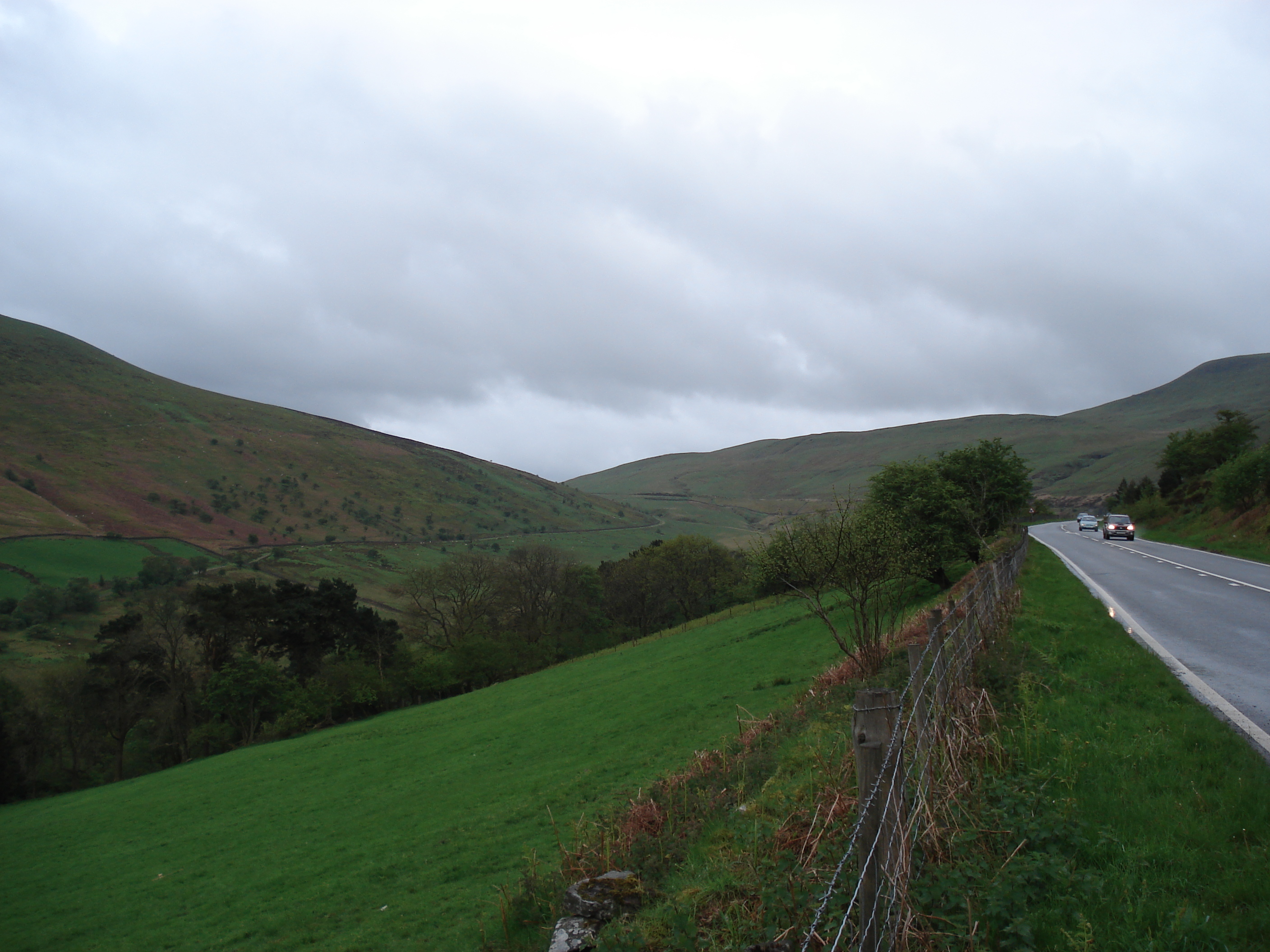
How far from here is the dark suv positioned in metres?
51.5

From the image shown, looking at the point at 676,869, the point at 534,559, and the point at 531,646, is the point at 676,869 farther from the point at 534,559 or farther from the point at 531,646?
the point at 534,559

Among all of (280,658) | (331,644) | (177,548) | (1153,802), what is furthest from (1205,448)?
(177,548)

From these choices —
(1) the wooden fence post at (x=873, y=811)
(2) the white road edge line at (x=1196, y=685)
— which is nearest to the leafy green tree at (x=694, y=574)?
(2) the white road edge line at (x=1196, y=685)

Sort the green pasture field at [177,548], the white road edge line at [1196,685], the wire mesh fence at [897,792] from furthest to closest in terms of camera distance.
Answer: the green pasture field at [177,548] → the white road edge line at [1196,685] → the wire mesh fence at [897,792]

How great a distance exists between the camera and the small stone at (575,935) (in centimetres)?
774

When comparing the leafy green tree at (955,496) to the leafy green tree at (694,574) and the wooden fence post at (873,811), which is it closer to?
the wooden fence post at (873,811)

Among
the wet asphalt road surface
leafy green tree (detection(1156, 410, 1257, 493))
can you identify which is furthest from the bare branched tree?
leafy green tree (detection(1156, 410, 1257, 493))

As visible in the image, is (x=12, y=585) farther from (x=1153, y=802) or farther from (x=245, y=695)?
(x=1153, y=802)

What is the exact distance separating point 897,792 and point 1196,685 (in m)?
8.01

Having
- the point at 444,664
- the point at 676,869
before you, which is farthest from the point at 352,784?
the point at 444,664

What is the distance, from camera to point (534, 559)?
270 feet

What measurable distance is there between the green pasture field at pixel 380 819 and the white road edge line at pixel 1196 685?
9.62 metres

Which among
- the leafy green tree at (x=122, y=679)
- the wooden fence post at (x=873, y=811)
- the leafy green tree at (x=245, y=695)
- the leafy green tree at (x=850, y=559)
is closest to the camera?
the wooden fence post at (x=873, y=811)

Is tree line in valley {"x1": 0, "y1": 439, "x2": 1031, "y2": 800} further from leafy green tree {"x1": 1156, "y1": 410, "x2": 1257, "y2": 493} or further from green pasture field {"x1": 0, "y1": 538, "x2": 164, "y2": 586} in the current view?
green pasture field {"x1": 0, "y1": 538, "x2": 164, "y2": 586}
